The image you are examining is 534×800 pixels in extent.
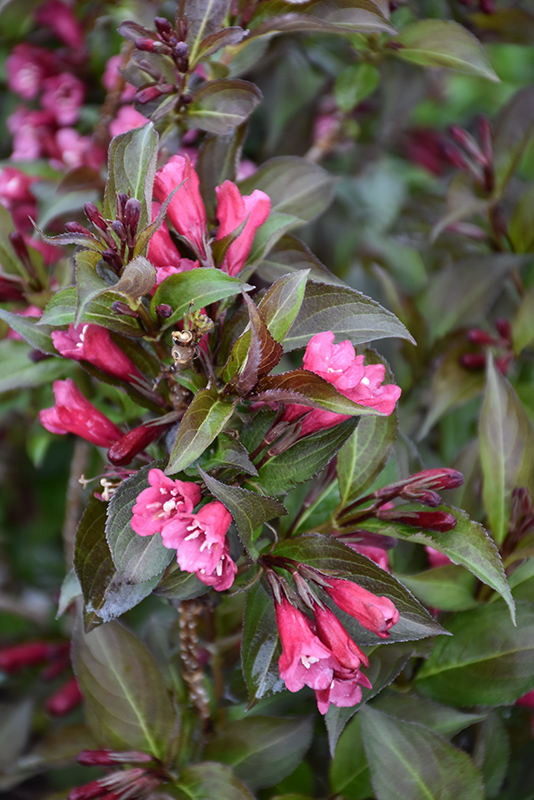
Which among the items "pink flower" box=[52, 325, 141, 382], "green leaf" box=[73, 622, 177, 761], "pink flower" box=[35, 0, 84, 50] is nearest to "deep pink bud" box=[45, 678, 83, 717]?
"green leaf" box=[73, 622, 177, 761]

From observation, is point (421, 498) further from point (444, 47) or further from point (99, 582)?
point (444, 47)

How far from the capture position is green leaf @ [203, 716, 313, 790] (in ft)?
2.40

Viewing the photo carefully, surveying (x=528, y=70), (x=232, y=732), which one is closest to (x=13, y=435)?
(x=232, y=732)

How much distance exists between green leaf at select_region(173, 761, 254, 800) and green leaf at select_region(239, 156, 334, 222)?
620 mm

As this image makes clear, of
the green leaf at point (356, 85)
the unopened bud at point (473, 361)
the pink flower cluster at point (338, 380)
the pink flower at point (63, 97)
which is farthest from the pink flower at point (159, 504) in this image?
the pink flower at point (63, 97)

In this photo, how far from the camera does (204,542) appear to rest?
0.55 metres

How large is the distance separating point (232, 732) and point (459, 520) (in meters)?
0.35

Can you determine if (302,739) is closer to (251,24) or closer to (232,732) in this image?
(232,732)

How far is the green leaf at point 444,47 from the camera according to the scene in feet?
2.82

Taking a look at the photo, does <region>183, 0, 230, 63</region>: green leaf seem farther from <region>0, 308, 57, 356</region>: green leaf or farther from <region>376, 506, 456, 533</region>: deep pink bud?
<region>376, 506, 456, 533</region>: deep pink bud

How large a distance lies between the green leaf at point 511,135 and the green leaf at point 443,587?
2.08ft

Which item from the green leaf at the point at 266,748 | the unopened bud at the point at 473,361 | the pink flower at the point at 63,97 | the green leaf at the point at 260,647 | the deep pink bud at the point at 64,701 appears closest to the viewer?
the green leaf at the point at 260,647

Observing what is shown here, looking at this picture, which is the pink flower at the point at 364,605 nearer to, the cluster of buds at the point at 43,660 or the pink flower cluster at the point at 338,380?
the pink flower cluster at the point at 338,380

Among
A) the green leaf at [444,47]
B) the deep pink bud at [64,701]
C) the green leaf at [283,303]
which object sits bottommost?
the deep pink bud at [64,701]
